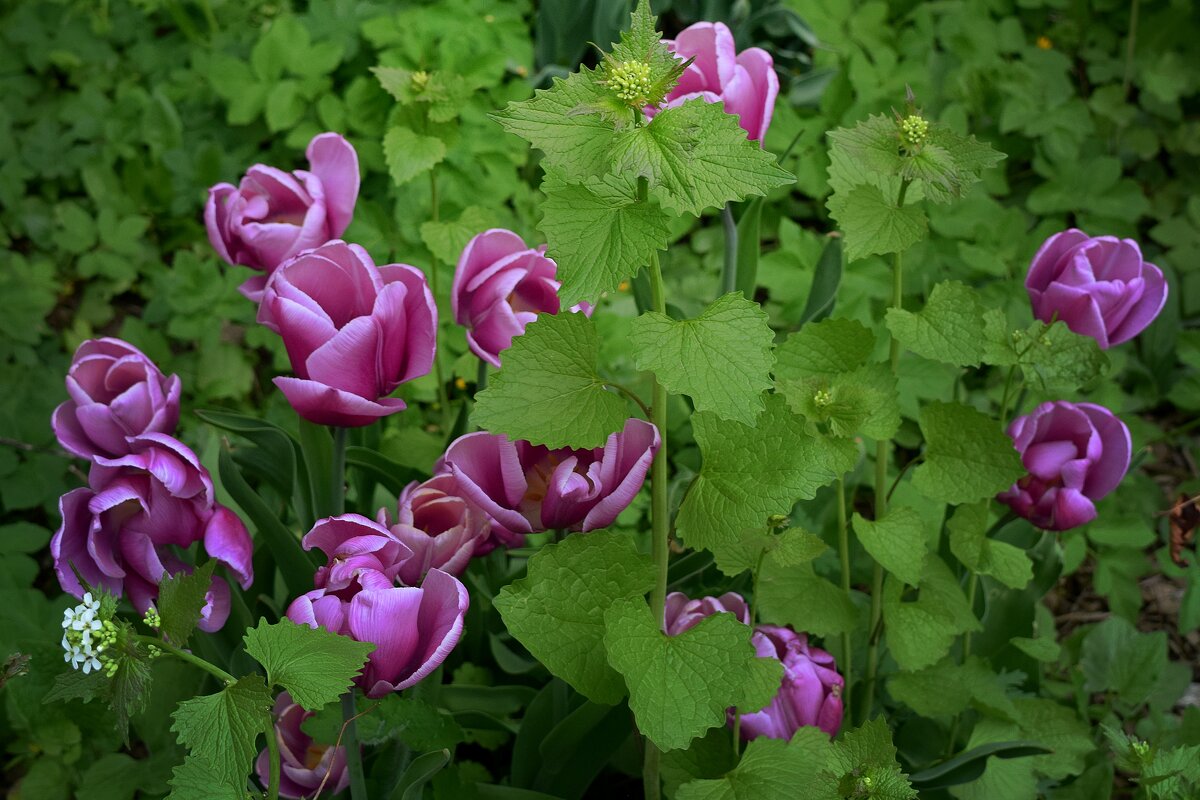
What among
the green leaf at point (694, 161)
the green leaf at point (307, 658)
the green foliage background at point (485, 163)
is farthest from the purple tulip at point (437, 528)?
the green foliage background at point (485, 163)

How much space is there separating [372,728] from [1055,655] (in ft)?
2.60

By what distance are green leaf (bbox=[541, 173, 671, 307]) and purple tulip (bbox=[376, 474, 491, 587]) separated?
0.98 ft

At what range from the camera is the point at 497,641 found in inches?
57.6

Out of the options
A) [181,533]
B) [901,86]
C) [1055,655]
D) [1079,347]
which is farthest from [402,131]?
[901,86]

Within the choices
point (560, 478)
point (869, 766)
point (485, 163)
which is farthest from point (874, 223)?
point (485, 163)

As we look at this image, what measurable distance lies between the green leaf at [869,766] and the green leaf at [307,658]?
1.43 ft

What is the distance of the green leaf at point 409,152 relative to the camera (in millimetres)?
1396

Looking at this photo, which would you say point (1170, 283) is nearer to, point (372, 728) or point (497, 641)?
point (497, 641)

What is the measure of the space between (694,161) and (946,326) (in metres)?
0.38

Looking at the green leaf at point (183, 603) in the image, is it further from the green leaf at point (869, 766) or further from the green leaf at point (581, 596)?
the green leaf at point (869, 766)

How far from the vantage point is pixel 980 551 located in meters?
1.27

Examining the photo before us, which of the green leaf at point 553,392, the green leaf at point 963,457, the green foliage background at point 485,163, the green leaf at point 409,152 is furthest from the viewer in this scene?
the green foliage background at point 485,163

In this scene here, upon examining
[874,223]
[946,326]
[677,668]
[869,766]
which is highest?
[874,223]

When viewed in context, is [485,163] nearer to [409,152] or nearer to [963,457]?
[409,152]
